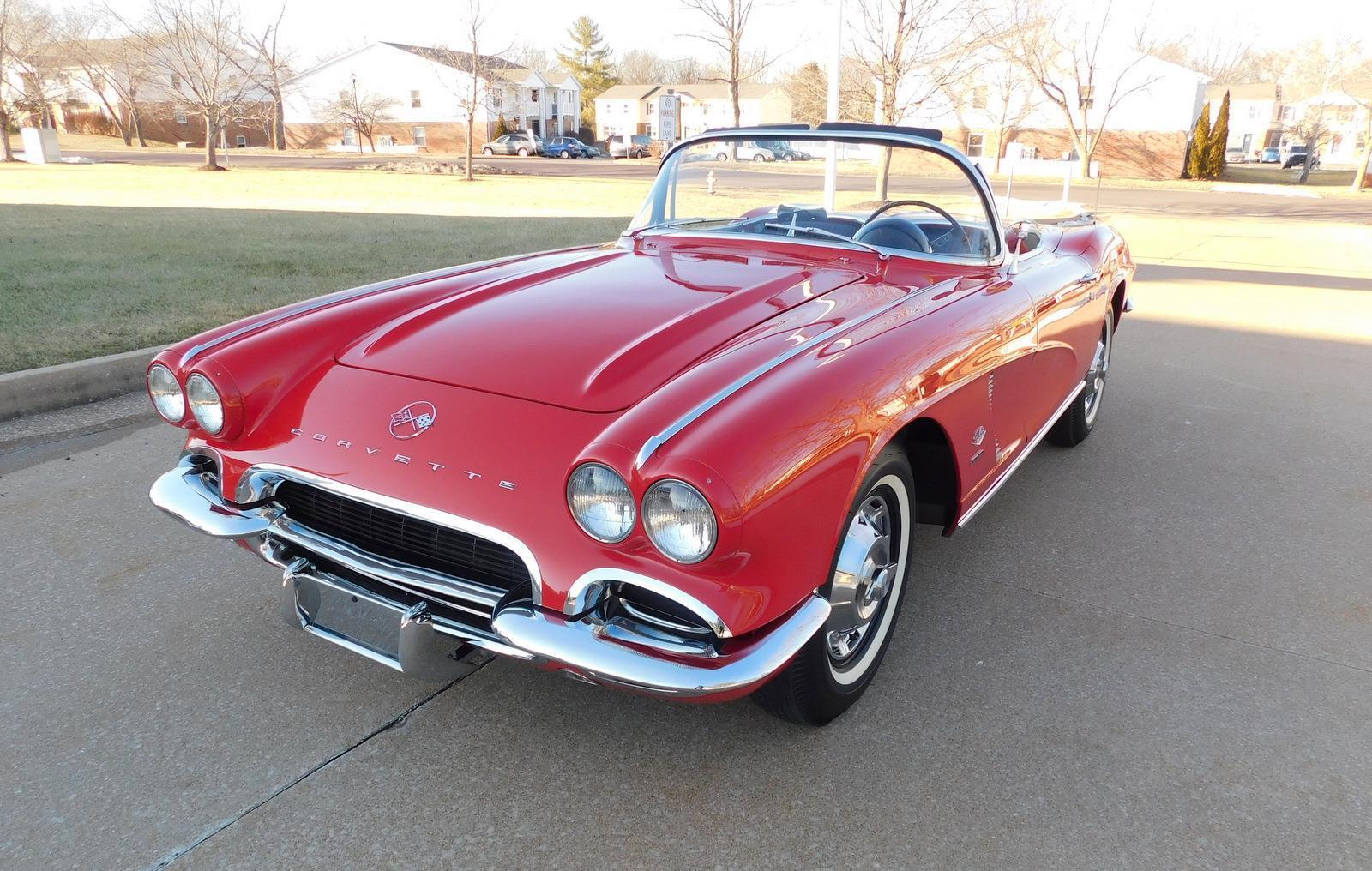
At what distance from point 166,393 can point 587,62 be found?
79273 millimetres

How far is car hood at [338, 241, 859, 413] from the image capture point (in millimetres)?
2246

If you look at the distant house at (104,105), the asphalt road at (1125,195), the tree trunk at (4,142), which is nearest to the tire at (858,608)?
the asphalt road at (1125,195)

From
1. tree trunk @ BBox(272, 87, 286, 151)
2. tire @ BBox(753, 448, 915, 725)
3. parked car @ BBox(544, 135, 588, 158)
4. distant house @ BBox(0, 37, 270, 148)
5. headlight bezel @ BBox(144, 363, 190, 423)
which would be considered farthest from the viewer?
tree trunk @ BBox(272, 87, 286, 151)

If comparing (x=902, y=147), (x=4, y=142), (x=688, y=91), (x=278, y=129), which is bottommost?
(x=902, y=147)

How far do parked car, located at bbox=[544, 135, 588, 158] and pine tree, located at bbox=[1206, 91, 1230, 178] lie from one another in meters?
28.1

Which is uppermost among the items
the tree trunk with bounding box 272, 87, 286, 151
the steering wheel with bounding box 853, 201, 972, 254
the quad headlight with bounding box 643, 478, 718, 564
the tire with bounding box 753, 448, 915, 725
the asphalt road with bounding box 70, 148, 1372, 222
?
the tree trunk with bounding box 272, 87, 286, 151

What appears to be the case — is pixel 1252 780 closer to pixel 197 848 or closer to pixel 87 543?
pixel 197 848

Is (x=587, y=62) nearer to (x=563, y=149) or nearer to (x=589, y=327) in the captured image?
(x=563, y=149)

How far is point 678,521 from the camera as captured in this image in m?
1.79

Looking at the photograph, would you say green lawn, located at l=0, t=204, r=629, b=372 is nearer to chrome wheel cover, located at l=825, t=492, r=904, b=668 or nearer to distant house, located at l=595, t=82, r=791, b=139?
chrome wheel cover, located at l=825, t=492, r=904, b=668

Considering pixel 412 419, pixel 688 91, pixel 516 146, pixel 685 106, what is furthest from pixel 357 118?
pixel 412 419

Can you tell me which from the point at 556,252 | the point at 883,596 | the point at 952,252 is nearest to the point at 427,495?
the point at 883,596

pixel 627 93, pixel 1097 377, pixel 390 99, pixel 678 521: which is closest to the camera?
pixel 678 521

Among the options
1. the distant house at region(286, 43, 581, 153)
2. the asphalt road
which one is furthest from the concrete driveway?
the distant house at region(286, 43, 581, 153)
